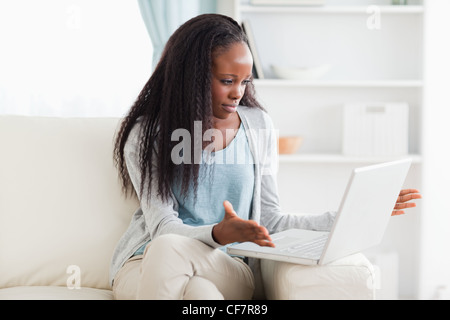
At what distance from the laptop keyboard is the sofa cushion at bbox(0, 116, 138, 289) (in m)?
0.52

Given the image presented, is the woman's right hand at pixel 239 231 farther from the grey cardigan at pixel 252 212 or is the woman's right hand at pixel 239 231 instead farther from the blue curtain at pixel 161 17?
the blue curtain at pixel 161 17

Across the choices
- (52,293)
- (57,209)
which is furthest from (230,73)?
(52,293)

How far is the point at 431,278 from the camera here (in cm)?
279

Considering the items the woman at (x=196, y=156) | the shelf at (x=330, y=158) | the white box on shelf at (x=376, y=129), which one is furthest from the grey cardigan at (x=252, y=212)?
the white box on shelf at (x=376, y=129)

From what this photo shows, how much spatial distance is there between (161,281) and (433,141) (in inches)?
74.5

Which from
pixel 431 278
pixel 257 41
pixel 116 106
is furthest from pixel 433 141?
pixel 116 106

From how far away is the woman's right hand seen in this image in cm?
117

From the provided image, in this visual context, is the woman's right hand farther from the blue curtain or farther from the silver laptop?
the blue curtain

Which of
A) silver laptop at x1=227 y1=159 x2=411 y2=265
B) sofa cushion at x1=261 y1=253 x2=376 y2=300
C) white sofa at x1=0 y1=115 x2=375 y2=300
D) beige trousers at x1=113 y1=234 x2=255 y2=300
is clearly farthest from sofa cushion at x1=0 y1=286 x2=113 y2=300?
sofa cushion at x1=261 y1=253 x2=376 y2=300

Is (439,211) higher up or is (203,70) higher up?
(203,70)

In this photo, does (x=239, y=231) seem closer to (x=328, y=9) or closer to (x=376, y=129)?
(x=376, y=129)

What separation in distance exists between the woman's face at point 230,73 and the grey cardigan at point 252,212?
0.53 ft

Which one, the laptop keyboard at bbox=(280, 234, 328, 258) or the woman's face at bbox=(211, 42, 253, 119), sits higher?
the woman's face at bbox=(211, 42, 253, 119)
